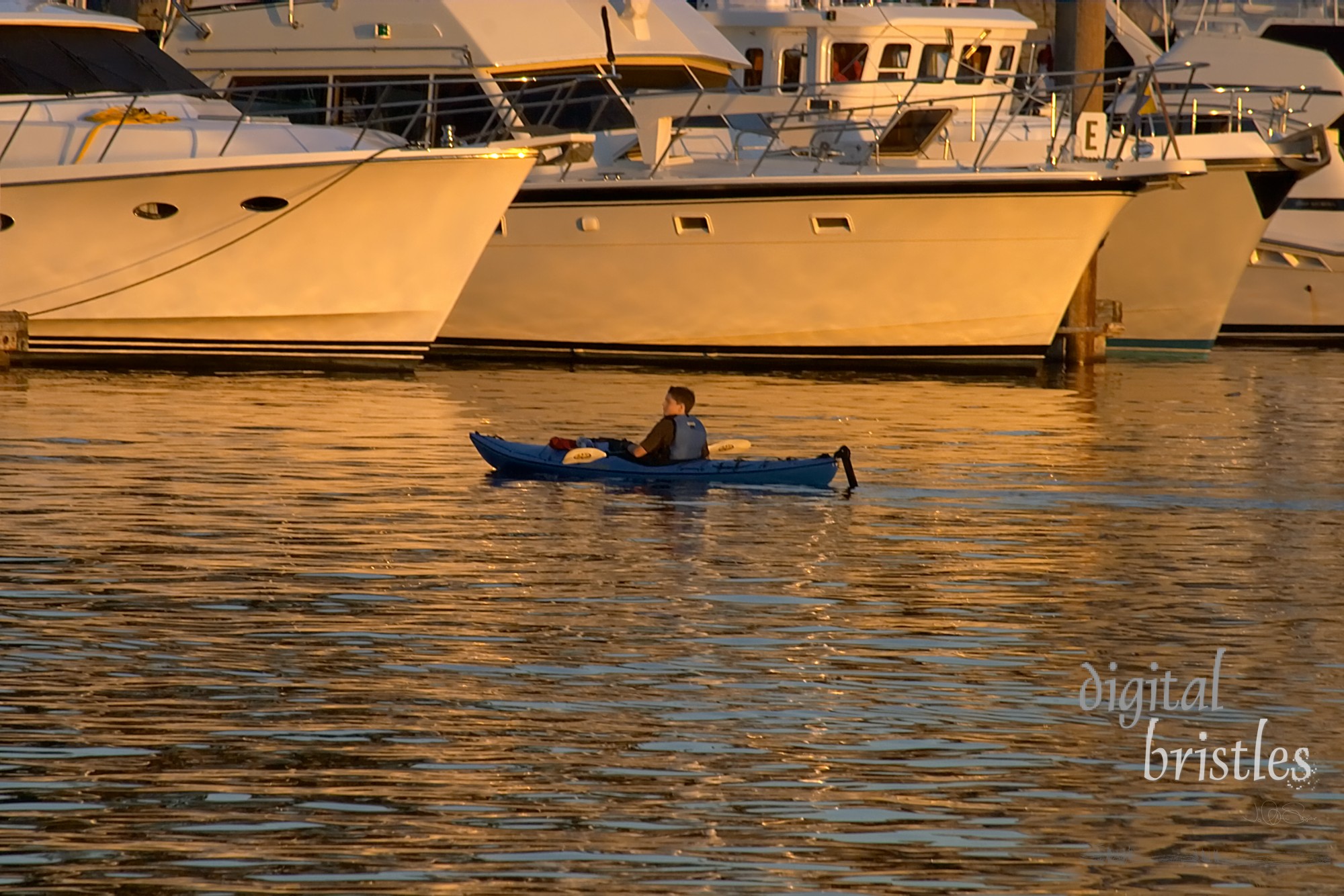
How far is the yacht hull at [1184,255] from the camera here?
27.5m

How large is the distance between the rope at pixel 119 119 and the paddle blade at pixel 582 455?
786 cm

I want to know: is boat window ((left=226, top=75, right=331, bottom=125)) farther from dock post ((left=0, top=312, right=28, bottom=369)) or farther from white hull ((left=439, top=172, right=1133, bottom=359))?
dock post ((left=0, top=312, right=28, bottom=369))

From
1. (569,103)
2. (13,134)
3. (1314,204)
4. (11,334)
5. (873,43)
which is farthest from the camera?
(1314,204)

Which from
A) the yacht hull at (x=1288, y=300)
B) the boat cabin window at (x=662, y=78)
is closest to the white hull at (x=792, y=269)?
the boat cabin window at (x=662, y=78)

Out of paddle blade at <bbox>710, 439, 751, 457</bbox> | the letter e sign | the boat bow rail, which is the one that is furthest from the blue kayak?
the letter e sign

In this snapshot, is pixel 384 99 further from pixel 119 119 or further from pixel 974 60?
pixel 974 60

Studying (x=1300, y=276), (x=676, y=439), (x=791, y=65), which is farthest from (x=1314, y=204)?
(x=676, y=439)

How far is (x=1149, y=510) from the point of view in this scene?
Result: 591 inches

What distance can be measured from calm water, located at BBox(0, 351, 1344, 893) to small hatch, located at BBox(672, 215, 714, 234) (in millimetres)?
6995

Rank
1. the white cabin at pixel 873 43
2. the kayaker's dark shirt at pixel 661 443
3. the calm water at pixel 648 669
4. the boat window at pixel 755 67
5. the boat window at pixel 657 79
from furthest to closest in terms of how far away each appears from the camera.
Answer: the boat window at pixel 755 67
the white cabin at pixel 873 43
the boat window at pixel 657 79
the kayaker's dark shirt at pixel 661 443
the calm water at pixel 648 669

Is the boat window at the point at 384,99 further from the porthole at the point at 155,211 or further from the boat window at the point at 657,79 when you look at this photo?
the porthole at the point at 155,211

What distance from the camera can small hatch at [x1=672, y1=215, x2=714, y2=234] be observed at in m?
24.7

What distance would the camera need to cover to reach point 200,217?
22234 mm

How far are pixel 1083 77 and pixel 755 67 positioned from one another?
4005 mm
